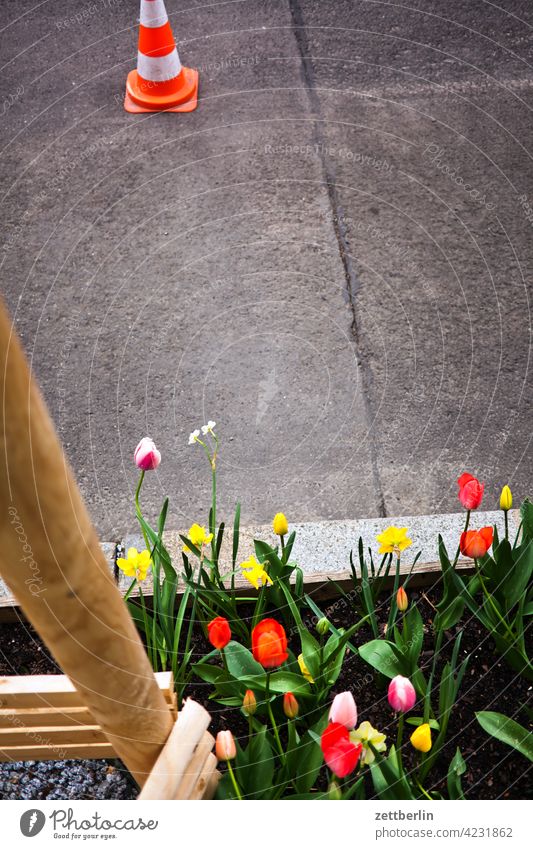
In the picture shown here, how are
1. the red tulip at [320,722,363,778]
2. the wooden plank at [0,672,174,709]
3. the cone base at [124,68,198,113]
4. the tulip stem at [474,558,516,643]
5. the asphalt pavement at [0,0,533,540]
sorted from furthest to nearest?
the cone base at [124,68,198,113]
the asphalt pavement at [0,0,533,540]
the tulip stem at [474,558,516,643]
the wooden plank at [0,672,174,709]
the red tulip at [320,722,363,778]

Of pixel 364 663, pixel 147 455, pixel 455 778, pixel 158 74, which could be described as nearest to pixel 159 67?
pixel 158 74

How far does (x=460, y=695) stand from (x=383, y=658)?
0.20m

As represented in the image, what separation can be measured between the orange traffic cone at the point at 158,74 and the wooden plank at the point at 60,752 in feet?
9.71

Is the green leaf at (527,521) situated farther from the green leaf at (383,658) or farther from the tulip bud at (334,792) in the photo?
the tulip bud at (334,792)

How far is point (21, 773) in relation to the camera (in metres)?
1.72

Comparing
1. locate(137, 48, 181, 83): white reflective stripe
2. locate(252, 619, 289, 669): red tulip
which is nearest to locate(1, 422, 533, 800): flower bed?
locate(252, 619, 289, 669): red tulip

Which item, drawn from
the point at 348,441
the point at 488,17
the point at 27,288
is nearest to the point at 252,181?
the point at 27,288

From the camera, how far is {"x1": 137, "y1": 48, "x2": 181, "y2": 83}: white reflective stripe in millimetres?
3652

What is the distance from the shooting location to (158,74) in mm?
3721

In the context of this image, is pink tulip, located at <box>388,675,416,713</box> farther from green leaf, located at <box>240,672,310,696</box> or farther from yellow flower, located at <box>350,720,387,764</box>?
green leaf, located at <box>240,672,310,696</box>

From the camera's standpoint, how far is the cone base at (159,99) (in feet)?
12.5

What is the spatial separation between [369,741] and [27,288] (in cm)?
250

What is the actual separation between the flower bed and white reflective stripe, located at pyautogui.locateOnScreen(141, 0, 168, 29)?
2.62 metres

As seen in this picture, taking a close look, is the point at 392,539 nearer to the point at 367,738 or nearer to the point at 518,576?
the point at 518,576
